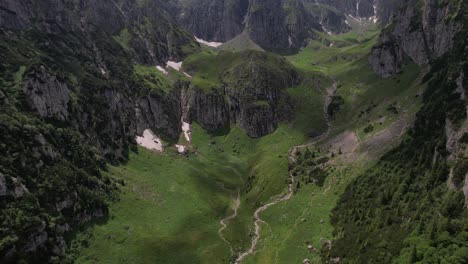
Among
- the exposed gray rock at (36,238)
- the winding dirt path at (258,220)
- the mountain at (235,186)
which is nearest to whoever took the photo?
the mountain at (235,186)

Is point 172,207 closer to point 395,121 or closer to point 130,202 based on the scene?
A: point 130,202

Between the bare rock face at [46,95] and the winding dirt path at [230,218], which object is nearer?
the winding dirt path at [230,218]

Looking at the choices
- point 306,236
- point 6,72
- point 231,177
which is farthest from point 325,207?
point 6,72

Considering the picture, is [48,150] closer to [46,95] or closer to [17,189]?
[17,189]

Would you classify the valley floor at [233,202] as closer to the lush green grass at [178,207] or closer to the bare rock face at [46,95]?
the lush green grass at [178,207]

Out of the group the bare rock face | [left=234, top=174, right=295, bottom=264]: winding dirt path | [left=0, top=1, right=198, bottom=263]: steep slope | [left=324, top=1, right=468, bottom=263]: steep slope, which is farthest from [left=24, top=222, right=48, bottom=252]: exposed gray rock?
[left=324, top=1, right=468, bottom=263]: steep slope

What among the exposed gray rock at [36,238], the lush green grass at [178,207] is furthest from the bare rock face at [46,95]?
the exposed gray rock at [36,238]

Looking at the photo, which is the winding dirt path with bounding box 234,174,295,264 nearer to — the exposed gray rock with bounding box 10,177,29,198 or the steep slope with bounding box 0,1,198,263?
the steep slope with bounding box 0,1,198,263

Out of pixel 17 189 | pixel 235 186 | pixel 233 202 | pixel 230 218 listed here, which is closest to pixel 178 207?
pixel 230 218
